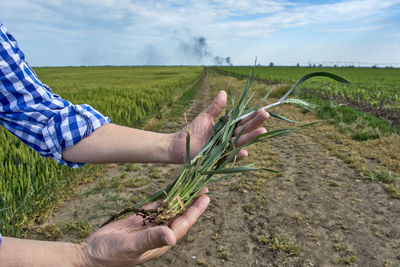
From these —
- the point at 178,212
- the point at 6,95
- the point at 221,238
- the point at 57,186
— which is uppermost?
the point at 6,95

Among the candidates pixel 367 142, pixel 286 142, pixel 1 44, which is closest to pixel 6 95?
pixel 1 44

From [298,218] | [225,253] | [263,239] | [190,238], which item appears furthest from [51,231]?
[298,218]

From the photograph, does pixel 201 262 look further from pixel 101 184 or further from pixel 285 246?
pixel 101 184

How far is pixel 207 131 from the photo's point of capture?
1.38 metres

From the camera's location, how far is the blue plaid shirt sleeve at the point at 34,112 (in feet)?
3.32

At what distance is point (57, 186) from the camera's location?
2.52 m

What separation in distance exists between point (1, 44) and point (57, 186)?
71.6 inches

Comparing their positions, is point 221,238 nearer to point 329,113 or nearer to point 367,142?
point 367,142

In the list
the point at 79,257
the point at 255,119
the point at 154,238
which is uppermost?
the point at 255,119

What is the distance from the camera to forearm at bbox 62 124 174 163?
1173mm

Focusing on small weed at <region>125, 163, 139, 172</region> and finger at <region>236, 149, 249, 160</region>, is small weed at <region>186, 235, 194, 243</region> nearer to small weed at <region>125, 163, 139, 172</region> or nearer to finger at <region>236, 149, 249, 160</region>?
finger at <region>236, 149, 249, 160</region>

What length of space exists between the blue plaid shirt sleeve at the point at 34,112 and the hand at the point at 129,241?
377 mm

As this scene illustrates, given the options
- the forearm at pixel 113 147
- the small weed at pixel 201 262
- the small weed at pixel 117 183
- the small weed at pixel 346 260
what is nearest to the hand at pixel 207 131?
the forearm at pixel 113 147

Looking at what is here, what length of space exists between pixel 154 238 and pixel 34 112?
655 mm
